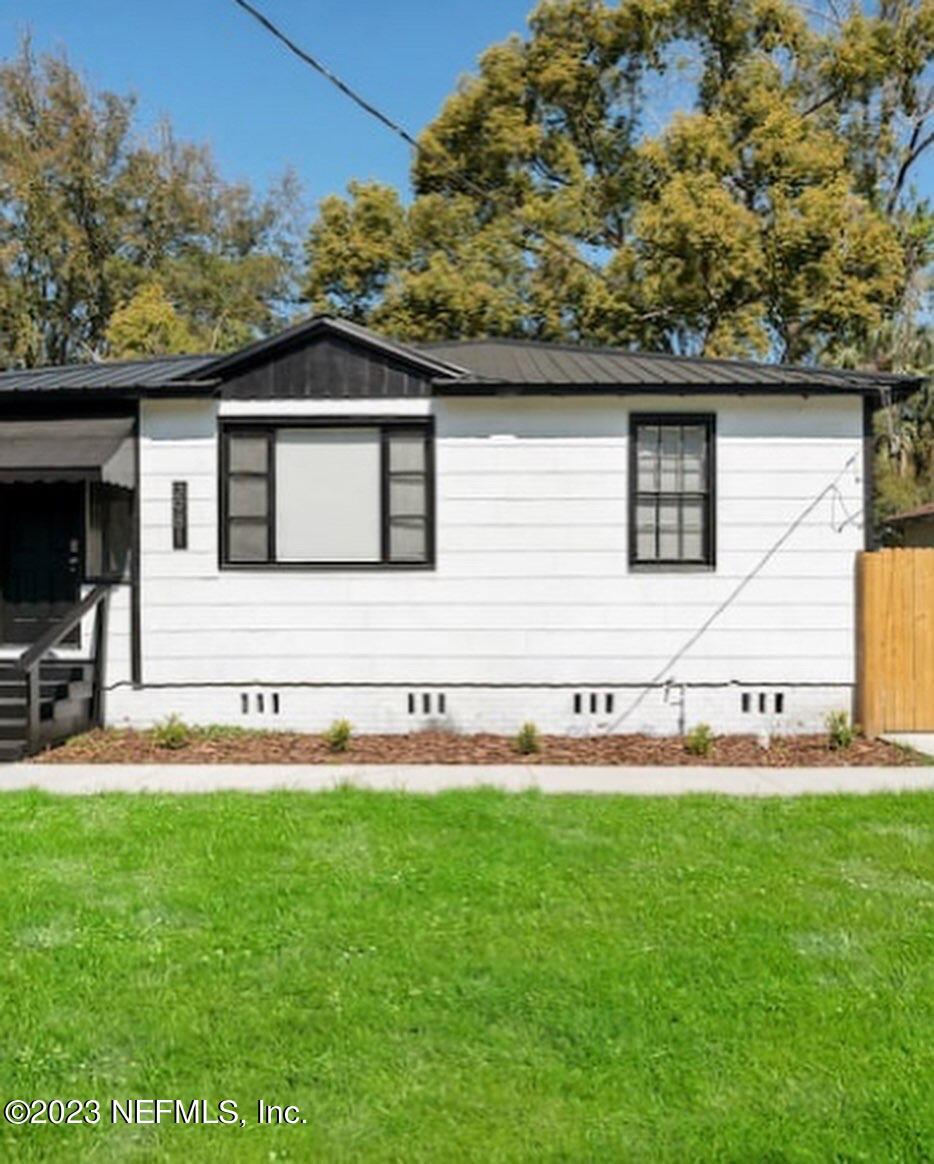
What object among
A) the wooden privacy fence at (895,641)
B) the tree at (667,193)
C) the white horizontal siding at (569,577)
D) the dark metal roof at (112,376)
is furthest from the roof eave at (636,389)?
the tree at (667,193)

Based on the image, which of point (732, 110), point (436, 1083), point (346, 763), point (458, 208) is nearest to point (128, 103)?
point (458, 208)

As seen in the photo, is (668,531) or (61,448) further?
(668,531)

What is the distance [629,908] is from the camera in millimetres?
4496

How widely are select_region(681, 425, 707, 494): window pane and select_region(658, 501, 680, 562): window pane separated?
0.24 meters

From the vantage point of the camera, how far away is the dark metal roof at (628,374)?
964 cm

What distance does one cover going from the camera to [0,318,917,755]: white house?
9.78m

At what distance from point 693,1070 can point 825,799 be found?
4.27 m

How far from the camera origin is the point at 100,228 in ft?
90.6

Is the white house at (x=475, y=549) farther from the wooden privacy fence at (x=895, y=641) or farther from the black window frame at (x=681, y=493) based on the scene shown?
the wooden privacy fence at (x=895, y=641)

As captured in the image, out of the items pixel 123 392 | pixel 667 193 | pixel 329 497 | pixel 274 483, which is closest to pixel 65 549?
pixel 123 392

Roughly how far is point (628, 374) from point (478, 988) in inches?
298

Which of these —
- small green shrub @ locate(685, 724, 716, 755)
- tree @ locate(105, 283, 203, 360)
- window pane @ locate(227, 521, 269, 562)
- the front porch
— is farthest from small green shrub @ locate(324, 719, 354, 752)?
tree @ locate(105, 283, 203, 360)

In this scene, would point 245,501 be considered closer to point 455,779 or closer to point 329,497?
point 329,497

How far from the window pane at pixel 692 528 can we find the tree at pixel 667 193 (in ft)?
38.8
